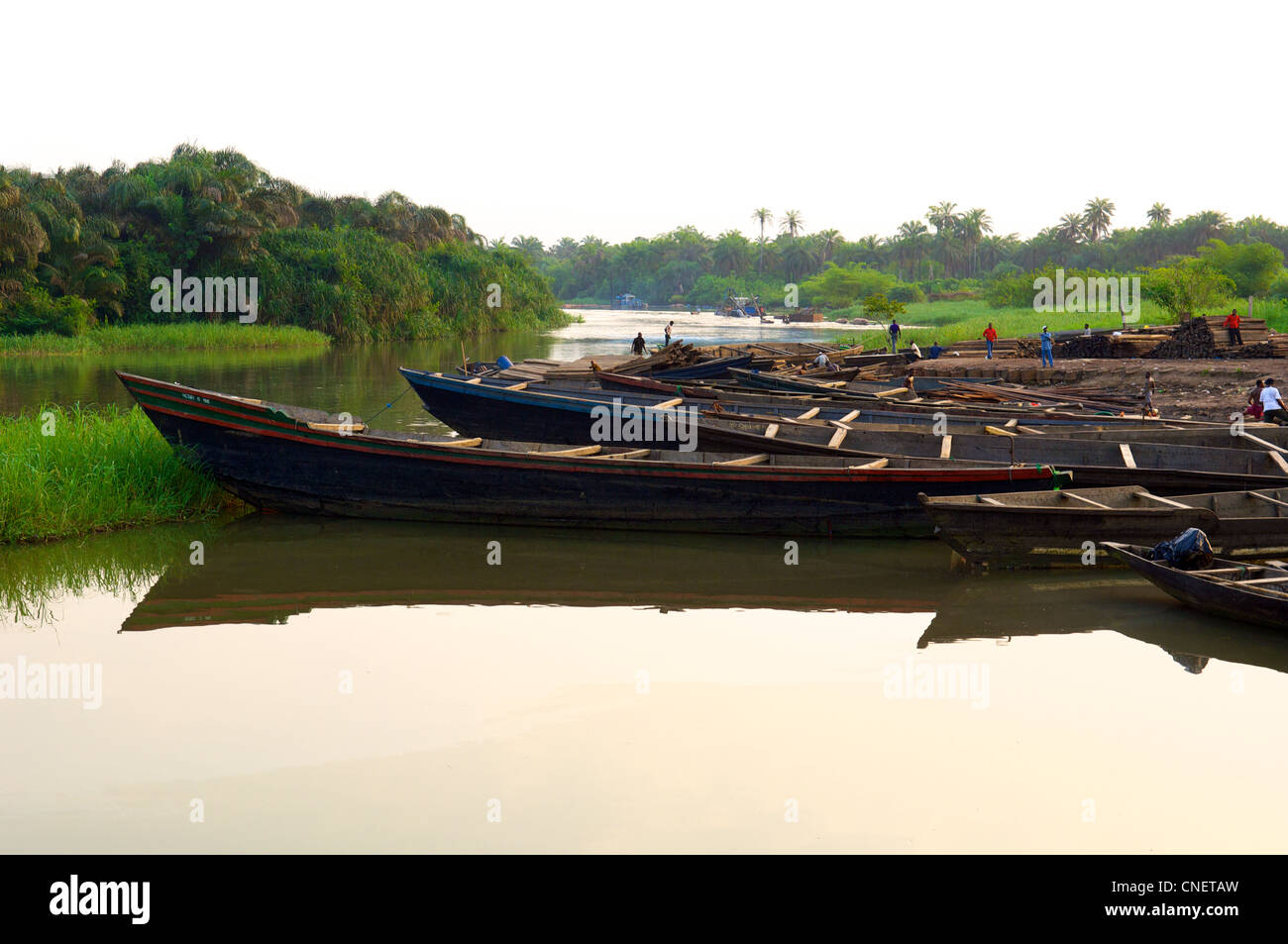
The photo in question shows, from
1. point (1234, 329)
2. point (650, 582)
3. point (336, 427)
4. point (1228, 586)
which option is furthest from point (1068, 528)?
point (1234, 329)

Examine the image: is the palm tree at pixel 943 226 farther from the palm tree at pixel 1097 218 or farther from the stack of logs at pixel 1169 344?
the stack of logs at pixel 1169 344

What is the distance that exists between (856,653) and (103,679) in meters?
5.43

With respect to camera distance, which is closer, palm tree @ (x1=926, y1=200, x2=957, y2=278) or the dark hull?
the dark hull

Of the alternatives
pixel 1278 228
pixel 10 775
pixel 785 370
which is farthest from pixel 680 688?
pixel 1278 228

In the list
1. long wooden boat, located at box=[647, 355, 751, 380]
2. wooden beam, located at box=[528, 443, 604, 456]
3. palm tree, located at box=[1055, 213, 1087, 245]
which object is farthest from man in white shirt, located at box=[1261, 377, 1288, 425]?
palm tree, located at box=[1055, 213, 1087, 245]

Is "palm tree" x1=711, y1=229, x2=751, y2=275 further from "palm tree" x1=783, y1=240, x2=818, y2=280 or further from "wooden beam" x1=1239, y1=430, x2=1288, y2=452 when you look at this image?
"wooden beam" x1=1239, y1=430, x2=1288, y2=452

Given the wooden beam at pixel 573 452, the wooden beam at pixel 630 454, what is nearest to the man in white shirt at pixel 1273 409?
the wooden beam at pixel 630 454

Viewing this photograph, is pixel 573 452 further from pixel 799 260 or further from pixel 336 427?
pixel 799 260

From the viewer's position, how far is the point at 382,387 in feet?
91.5

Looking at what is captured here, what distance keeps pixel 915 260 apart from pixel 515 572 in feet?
375

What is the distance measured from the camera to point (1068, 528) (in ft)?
31.1

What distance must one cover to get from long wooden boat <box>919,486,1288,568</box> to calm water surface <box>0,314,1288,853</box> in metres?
0.33

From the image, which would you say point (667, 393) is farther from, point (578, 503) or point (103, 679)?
point (103, 679)

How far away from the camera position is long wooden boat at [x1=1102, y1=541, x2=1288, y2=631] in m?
7.71
